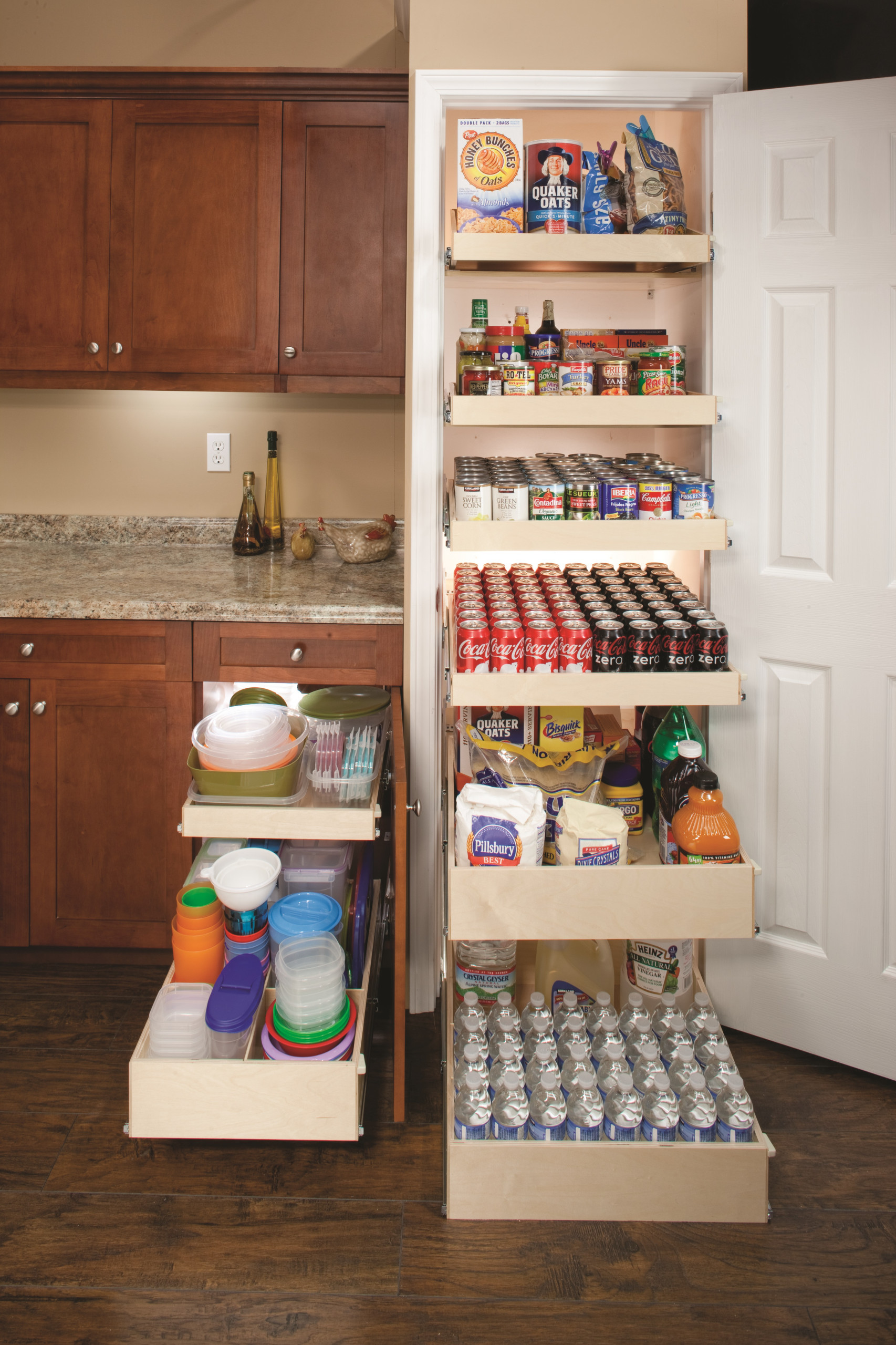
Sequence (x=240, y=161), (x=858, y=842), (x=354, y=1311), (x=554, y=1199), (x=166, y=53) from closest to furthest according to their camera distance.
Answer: (x=354, y=1311) < (x=554, y=1199) < (x=858, y=842) < (x=240, y=161) < (x=166, y=53)

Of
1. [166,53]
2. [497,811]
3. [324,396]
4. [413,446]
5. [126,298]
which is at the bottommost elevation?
[497,811]

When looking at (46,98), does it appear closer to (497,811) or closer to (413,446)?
(413,446)

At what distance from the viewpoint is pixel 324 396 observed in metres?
2.89

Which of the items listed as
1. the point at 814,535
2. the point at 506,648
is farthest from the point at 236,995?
the point at 814,535

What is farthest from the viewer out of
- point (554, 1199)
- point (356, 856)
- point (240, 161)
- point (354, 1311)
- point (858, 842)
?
point (240, 161)

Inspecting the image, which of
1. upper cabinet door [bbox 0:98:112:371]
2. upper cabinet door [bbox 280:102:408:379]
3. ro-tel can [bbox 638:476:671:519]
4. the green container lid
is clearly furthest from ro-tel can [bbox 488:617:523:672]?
upper cabinet door [bbox 0:98:112:371]

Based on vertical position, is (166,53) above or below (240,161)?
above

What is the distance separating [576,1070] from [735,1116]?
270 mm

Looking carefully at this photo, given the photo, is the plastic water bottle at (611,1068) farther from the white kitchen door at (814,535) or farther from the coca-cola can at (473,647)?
the coca-cola can at (473,647)

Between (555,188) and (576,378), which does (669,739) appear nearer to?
(576,378)

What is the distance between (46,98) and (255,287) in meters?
0.68

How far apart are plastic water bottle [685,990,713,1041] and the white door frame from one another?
1.70 feet

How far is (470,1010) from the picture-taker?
195cm

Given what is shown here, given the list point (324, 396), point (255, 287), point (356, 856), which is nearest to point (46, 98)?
point (255, 287)
